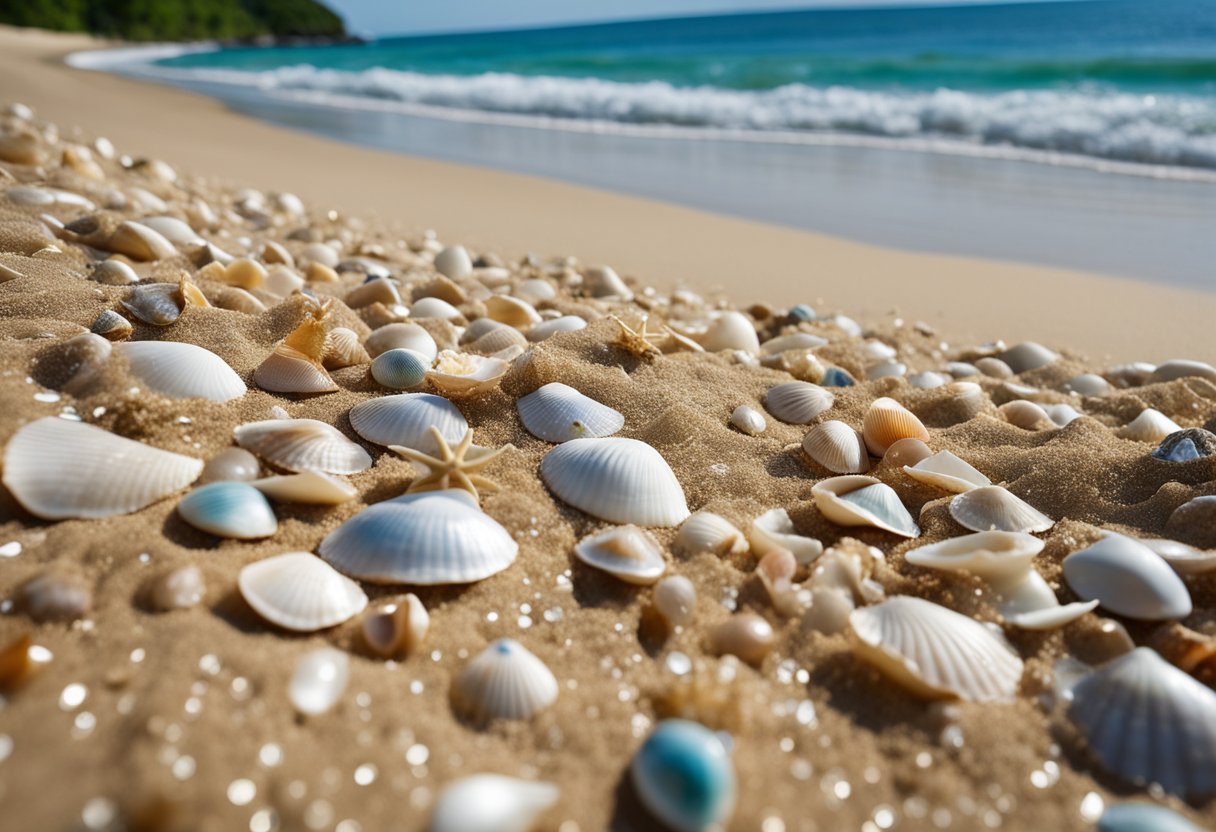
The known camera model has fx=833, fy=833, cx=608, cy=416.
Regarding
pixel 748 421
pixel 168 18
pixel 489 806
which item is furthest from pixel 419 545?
pixel 168 18

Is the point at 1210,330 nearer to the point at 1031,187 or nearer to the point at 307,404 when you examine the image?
the point at 1031,187

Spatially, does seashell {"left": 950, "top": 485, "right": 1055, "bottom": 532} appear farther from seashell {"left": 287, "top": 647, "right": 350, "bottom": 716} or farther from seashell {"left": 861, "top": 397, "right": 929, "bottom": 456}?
seashell {"left": 287, "top": 647, "right": 350, "bottom": 716}

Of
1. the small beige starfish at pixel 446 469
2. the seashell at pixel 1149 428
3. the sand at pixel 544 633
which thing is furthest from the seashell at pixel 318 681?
the seashell at pixel 1149 428

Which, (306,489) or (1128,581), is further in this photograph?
(306,489)

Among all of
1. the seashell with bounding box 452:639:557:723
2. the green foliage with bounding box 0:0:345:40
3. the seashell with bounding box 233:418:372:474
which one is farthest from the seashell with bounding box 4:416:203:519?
the green foliage with bounding box 0:0:345:40

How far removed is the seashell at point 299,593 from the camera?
1.34 metres

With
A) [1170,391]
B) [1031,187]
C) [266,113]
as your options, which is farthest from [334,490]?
[266,113]

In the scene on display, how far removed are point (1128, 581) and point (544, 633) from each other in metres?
1.08

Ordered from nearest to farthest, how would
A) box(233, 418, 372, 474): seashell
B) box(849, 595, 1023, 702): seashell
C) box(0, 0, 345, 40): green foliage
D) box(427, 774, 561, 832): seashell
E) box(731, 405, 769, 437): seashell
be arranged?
box(427, 774, 561, 832): seashell → box(849, 595, 1023, 702): seashell → box(233, 418, 372, 474): seashell → box(731, 405, 769, 437): seashell → box(0, 0, 345, 40): green foliage

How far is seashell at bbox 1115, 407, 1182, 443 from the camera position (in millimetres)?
2311

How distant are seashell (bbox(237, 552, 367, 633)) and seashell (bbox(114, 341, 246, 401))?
A: 0.65 metres

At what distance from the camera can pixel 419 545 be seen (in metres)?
1.50

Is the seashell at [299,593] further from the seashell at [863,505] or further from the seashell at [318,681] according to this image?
the seashell at [863,505]

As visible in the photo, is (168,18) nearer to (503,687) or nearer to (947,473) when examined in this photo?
(947,473)
